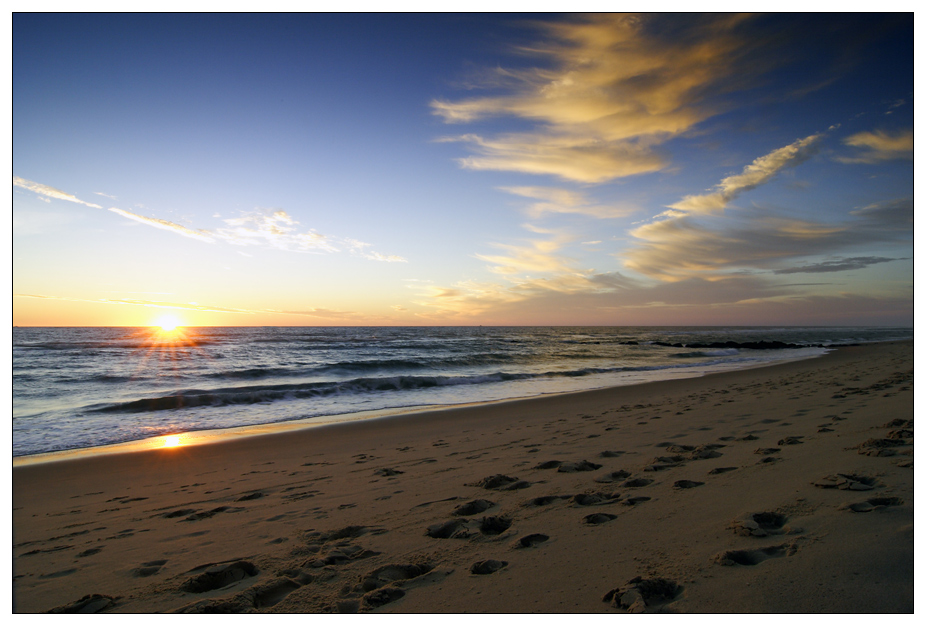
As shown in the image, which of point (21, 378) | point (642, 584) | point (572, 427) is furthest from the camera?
point (21, 378)

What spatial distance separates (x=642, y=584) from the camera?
89.7 inches

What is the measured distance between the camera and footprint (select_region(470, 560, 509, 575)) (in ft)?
8.48

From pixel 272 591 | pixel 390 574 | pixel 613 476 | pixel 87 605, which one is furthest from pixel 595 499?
pixel 87 605

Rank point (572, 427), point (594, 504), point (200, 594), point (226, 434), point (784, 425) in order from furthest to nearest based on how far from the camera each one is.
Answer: point (226, 434) → point (572, 427) → point (784, 425) → point (594, 504) → point (200, 594)

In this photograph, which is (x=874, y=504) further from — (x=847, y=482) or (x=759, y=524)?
(x=759, y=524)

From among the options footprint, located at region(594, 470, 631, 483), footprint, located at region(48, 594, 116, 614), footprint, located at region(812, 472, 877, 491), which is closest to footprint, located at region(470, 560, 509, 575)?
footprint, located at region(594, 470, 631, 483)

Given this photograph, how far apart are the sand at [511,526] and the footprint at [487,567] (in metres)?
0.01

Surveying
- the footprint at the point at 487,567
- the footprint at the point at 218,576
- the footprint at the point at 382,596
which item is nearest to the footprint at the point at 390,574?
the footprint at the point at 382,596

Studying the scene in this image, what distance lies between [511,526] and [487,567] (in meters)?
0.67

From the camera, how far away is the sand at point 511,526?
233 centimetres

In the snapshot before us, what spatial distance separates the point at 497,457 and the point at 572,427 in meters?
2.45

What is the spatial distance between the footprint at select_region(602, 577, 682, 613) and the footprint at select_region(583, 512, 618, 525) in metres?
0.85

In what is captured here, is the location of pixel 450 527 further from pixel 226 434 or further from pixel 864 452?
pixel 226 434
